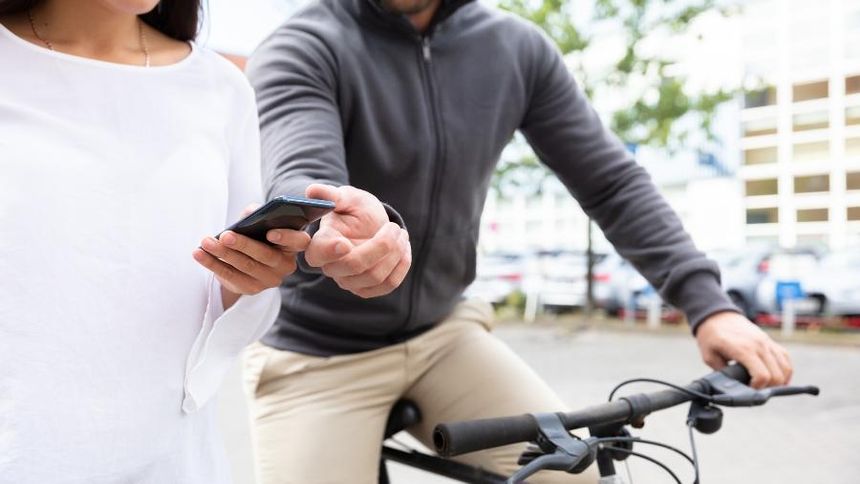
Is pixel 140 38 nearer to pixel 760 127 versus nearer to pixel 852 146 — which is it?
pixel 852 146

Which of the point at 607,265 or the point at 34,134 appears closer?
the point at 34,134

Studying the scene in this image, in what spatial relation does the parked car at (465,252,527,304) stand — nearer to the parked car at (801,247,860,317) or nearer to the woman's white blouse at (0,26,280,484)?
the parked car at (801,247,860,317)

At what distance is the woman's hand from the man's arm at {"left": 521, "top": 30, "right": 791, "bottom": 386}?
3.33 feet

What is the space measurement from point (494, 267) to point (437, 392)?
15.5 m

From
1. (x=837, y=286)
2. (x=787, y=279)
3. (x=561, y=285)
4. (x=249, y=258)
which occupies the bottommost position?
(x=561, y=285)

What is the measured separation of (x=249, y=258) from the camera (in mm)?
1013

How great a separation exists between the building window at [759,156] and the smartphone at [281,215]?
37.0 meters

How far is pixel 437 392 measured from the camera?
1739mm

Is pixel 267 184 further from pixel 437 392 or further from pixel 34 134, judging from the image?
pixel 437 392

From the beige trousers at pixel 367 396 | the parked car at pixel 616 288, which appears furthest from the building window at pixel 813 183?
the beige trousers at pixel 367 396

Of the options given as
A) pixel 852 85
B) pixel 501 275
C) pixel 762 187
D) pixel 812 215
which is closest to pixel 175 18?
pixel 501 275

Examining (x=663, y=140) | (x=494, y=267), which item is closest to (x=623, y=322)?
(x=663, y=140)

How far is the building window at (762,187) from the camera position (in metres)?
35.1

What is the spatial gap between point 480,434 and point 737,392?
605 millimetres
